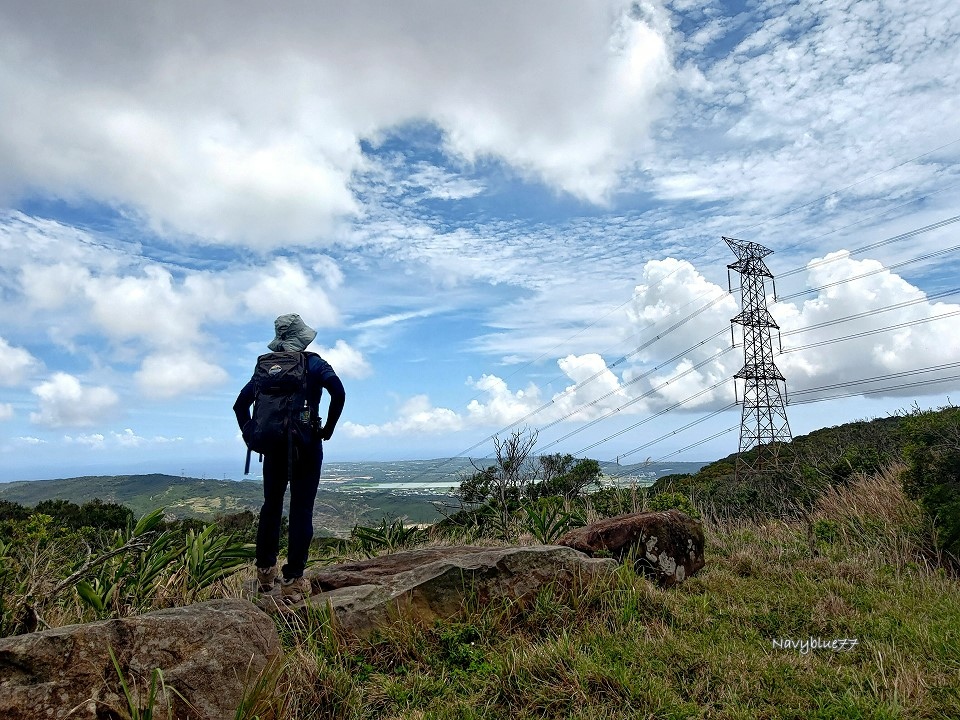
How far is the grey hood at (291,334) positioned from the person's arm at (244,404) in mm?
451

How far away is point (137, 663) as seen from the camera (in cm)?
313

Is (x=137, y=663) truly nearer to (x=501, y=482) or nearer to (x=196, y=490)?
(x=501, y=482)

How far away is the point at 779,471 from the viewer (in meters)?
13.4

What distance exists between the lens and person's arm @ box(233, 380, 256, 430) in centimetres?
543

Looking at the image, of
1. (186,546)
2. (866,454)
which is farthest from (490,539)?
(866,454)

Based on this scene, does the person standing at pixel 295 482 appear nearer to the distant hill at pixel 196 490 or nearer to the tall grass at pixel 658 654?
the tall grass at pixel 658 654

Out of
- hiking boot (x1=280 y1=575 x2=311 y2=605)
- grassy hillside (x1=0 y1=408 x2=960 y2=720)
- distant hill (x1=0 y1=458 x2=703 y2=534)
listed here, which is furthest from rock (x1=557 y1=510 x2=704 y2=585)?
distant hill (x1=0 y1=458 x2=703 y2=534)

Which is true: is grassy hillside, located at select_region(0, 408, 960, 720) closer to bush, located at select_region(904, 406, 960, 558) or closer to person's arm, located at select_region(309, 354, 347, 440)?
bush, located at select_region(904, 406, 960, 558)

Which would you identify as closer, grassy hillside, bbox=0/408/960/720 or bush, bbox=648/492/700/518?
grassy hillside, bbox=0/408/960/720

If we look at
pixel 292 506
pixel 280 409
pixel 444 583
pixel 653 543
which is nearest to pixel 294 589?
pixel 292 506

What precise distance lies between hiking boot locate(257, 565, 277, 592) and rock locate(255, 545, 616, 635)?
23 cm

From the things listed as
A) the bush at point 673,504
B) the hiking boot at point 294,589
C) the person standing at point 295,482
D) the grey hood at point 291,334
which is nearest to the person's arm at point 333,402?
the person standing at point 295,482

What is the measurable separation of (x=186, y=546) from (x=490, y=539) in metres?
4.10

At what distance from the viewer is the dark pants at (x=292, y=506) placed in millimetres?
5234
